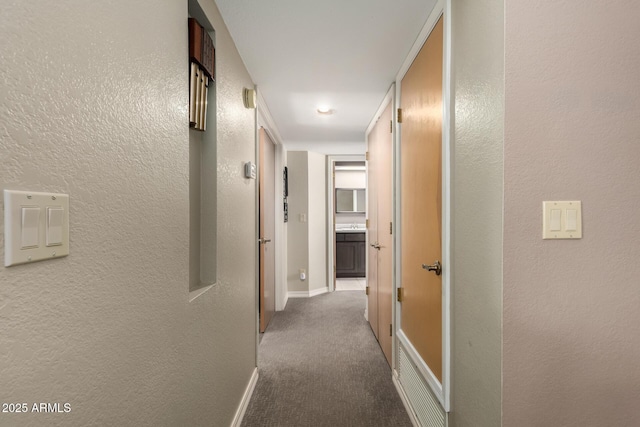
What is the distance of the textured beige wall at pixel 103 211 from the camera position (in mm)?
524

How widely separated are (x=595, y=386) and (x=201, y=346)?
54.4 inches

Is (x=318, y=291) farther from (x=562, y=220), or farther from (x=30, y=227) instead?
(x=30, y=227)

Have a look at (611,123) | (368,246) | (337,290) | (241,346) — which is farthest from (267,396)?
(337,290)

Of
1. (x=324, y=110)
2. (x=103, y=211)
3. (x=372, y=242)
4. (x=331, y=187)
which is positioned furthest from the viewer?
(x=331, y=187)

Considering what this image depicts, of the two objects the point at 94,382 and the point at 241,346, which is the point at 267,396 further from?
the point at 94,382

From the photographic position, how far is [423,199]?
5.48 feet

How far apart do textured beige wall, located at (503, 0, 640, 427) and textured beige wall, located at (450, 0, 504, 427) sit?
39mm

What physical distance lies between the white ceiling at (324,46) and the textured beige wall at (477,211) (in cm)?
44

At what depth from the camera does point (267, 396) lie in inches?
83.2

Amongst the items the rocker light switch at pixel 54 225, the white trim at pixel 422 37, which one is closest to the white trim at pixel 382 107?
the white trim at pixel 422 37

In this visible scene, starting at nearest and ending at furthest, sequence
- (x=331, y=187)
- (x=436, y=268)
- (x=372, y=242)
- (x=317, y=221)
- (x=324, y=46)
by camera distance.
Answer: (x=436, y=268) < (x=324, y=46) < (x=372, y=242) < (x=317, y=221) < (x=331, y=187)

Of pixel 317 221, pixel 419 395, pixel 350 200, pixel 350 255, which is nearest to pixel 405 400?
pixel 419 395

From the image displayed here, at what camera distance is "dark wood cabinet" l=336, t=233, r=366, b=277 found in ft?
18.7

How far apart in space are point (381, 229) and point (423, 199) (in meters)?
1.21
